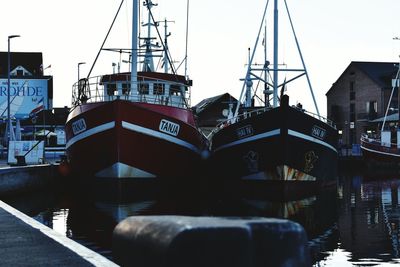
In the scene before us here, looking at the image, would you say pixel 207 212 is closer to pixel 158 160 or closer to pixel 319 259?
pixel 158 160

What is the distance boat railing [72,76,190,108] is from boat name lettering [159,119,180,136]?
1333mm

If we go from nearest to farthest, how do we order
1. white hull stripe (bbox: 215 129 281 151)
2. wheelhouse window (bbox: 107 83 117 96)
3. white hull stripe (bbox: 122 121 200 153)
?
white hull stripe (bbox: 122 121 200 153) → white hull stripe (bbox: 215 129 281 151) → wheelhouse window (bbox: 107 83 117 96)

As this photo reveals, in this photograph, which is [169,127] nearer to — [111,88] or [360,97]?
[111,88]

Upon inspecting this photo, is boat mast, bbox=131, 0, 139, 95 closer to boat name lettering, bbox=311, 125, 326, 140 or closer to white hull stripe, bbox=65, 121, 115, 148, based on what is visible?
white hull stripe, bbox=65, 121, 115, 148

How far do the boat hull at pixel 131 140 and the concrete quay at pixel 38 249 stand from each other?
11.8 metres

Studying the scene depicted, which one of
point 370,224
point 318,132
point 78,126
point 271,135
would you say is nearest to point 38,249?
point 370,224

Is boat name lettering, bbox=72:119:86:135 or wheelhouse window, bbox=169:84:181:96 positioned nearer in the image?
boat name lettering, bbox=72:119:86:135

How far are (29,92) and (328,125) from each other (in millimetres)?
40135

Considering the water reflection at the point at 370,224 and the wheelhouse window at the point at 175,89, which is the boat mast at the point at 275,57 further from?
the water reflection at the point at 370,224

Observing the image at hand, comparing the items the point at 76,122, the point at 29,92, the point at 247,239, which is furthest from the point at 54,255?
the point at 29,92

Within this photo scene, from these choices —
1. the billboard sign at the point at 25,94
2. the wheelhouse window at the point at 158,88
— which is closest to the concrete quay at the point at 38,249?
the wheelhouse window at the point at 158,88

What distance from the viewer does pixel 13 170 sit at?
82.5ft

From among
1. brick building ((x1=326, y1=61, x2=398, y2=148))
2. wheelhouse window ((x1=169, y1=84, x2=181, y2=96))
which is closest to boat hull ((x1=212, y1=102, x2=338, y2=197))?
wheelhouse window ((x1=169, y1=84, x2=181, y2=96))

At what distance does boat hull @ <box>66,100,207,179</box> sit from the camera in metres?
23.3
